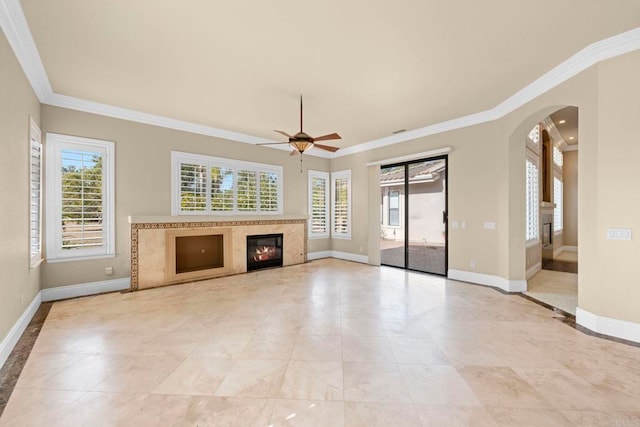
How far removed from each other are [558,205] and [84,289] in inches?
447

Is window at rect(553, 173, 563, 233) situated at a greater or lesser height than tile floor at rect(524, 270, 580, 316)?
greater

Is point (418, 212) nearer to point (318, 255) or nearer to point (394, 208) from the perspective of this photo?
point (394, 208)

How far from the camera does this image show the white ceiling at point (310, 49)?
2.35 metres

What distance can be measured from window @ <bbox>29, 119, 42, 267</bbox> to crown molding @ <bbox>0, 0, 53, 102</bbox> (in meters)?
0.53

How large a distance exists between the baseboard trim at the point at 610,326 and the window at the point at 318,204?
5393mm

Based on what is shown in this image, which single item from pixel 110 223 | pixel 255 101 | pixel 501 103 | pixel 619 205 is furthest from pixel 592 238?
pixel 110 223

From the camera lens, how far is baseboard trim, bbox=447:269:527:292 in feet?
14.6

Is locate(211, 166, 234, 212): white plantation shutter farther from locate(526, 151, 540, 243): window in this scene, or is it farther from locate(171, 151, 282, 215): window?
locate(526, 151, 540, 243): window

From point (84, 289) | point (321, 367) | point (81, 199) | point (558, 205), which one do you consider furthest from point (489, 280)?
point (81, 199)

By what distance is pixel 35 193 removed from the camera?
3.57m

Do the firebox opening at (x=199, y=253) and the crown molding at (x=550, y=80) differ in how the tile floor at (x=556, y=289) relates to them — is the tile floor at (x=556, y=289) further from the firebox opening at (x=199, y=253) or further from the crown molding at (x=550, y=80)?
the firebox opening at (x=199, y=253)

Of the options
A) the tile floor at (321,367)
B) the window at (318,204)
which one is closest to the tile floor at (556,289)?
the tile floor at (321,367)

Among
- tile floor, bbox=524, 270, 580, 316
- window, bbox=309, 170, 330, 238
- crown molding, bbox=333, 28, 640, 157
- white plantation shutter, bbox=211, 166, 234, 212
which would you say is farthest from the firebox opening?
tile floor, bbox=524, 270, 580, 316

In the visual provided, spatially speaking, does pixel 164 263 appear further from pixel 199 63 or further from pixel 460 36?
pixel 460 36
